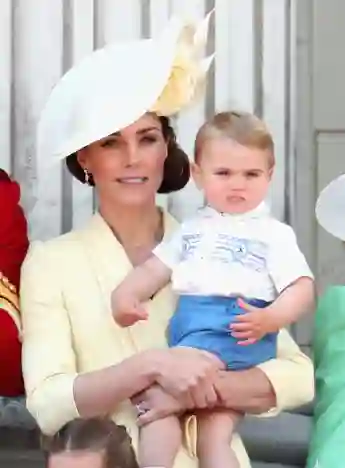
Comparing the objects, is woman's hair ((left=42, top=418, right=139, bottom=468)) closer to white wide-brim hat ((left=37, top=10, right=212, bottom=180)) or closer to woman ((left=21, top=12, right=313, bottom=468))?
woman ((left=21, top=12, right=313, bottom=468))

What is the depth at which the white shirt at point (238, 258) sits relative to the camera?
1367 mm

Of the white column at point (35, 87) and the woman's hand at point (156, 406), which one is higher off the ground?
the white column at point (35, 87)

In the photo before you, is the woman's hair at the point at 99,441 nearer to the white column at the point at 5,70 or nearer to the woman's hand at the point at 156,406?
the woman's hand at the point at 156,406

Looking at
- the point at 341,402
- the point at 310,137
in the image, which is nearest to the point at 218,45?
the point at 310,137

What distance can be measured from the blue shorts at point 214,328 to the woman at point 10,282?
29cm

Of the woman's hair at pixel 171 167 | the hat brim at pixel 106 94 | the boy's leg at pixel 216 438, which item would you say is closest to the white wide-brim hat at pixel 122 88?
the hat brim at pixel 106 94

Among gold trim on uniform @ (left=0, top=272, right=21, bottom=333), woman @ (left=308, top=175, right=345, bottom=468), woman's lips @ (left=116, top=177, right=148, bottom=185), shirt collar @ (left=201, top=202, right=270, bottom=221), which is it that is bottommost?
woman @ (left=308, top=175, right=345, bottom=468)

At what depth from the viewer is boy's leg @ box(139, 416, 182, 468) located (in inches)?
51.6

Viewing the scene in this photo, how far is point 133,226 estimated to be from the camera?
1.60 metres

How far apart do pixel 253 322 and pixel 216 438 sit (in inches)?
6.5

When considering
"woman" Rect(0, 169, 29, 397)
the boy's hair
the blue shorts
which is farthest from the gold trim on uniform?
the boy's hair

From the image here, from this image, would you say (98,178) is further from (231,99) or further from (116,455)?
(231,99)

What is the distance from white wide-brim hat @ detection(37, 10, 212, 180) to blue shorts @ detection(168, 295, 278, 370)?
0.29m

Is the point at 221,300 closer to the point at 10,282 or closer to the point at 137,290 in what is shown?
the point at 137,290
